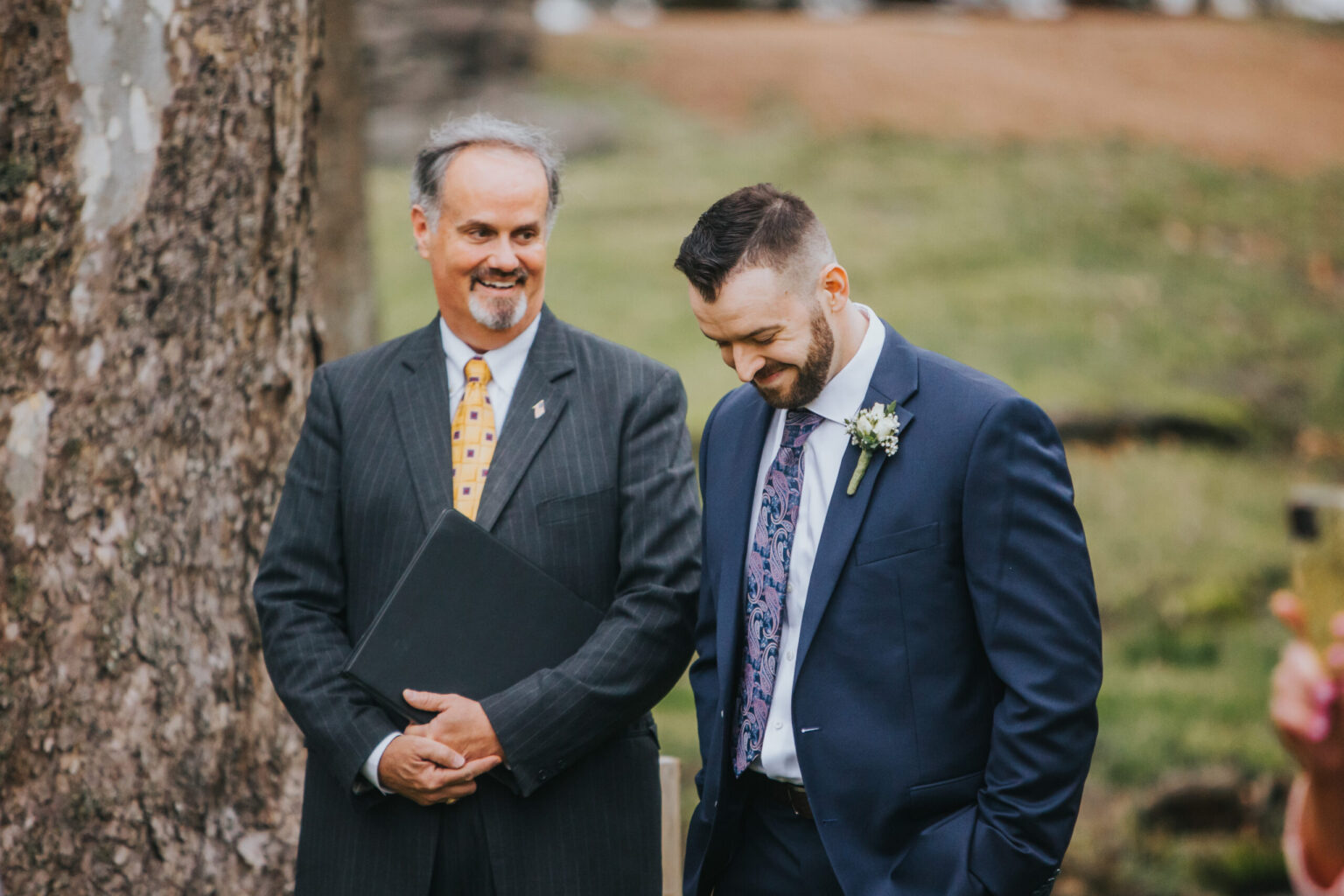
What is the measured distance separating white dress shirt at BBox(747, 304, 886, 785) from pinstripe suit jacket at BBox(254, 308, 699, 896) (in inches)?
12.5

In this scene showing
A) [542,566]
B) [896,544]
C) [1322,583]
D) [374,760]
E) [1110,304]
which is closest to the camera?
[1322,583]

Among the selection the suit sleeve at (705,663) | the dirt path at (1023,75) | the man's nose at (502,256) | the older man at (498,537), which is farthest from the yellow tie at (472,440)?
the dirt path at (1023,75)

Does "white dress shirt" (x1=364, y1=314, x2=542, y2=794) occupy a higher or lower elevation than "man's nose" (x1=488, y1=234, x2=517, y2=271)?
lower

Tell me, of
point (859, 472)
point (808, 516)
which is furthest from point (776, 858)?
point (859, 472)

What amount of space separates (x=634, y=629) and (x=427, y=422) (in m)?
0.60

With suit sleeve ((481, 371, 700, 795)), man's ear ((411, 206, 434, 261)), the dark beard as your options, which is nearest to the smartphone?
the dark beard

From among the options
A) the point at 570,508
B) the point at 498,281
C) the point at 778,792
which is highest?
the point at 498,281

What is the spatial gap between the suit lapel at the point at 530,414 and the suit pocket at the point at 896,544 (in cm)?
74

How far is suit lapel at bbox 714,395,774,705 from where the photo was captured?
2453 millimetres

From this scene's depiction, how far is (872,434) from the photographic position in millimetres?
2326

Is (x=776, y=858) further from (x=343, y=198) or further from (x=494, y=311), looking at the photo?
(x=343, y=198)

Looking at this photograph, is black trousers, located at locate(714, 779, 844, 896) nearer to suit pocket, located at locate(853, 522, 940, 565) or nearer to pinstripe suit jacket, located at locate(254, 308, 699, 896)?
pinstripe suit jacket, located at locate(254, 308, 699, 896)

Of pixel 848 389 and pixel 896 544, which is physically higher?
pixel 848 389

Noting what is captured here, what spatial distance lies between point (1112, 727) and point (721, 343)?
4793 mm
